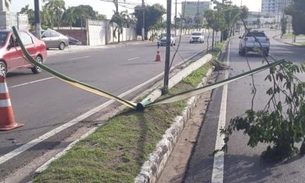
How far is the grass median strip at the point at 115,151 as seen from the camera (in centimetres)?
441

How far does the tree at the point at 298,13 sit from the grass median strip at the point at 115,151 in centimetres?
4435

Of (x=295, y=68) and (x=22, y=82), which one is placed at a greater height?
(x=295, y=68)

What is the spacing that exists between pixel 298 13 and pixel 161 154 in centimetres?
4674

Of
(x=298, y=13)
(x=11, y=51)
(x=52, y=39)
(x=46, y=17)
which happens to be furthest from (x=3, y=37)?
(x=298, y=13)

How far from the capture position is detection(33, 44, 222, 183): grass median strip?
173 inches

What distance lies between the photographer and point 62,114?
823cm

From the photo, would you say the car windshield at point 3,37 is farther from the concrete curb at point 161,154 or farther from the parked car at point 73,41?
the parked car at point 73,41

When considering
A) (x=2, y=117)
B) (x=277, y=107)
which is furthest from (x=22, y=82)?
(x=277, y=107)

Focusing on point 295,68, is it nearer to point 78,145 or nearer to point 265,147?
point 265,147

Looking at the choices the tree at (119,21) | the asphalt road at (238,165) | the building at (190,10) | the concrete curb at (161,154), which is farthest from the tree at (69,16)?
the asphalt road at (238,165)

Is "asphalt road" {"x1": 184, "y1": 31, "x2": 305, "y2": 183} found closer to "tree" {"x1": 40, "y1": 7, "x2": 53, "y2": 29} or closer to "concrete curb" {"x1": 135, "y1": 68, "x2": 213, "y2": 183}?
"concrete curb" {"x1": 135, "y1": 68, "x2": 213, "y2": 183}

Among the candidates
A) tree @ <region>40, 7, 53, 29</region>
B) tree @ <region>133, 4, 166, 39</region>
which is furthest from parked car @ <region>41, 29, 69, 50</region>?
tree @ <region>133, 4, 166, 39</region>

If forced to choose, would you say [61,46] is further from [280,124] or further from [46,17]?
[280,124]

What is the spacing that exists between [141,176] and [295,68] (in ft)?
9.22
